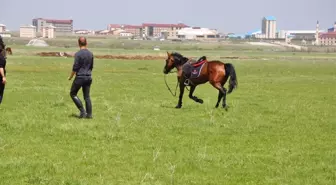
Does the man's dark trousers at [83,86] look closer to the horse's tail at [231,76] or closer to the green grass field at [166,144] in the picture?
the green grass field at [166,144]

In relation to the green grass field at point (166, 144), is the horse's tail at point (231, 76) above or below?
above

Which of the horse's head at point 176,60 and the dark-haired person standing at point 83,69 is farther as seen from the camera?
the horse's head at point 176,60

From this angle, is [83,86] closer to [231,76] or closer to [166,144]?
[166,144]

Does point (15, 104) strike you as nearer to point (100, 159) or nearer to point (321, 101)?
point (100, 159)

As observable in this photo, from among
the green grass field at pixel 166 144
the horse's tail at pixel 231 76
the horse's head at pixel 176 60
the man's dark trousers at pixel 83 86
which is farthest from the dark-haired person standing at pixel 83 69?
the horse's tail at pixel 231 76

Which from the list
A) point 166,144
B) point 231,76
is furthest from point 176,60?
point 166,144

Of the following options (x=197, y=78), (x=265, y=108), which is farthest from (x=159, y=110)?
(x=265, y=108)

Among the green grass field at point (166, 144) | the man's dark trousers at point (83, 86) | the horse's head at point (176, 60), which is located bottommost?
the green grass field at point (166, 144)

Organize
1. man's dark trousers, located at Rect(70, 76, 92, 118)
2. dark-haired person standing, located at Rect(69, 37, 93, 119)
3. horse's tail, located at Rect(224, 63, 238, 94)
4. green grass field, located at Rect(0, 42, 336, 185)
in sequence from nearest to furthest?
1. green grass field, located at Rect(0, 42, 336, 185)
2. dark-haired person standing, located at Rect(69, 37, 93, 119)
3. man's dark trousers, located at Rect(70, 76, 92, 118)
4. horse's tail, located at Rect(224, 63, 238, 94)

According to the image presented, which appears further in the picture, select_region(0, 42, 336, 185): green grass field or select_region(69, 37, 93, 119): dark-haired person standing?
select_region(69, 37, 93, 119): dark-haired person standing

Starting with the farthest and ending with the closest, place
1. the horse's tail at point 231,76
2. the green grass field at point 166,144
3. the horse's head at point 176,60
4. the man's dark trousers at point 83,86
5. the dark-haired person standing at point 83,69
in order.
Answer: the horse's head at point 176,60 < the horse's tail at point 231,76 < the man's dark trousers at point 83,86 < the dark-haired person standing at point 83,69 < the green grass field at point 166,144

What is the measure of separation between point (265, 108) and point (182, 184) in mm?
11440

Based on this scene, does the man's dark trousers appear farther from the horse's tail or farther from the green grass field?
the horse's tail

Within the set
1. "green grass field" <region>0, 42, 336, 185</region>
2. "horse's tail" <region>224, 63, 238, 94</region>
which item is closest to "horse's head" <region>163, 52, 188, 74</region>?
"green grass field" <region>0, 42, 336, 185</region>
